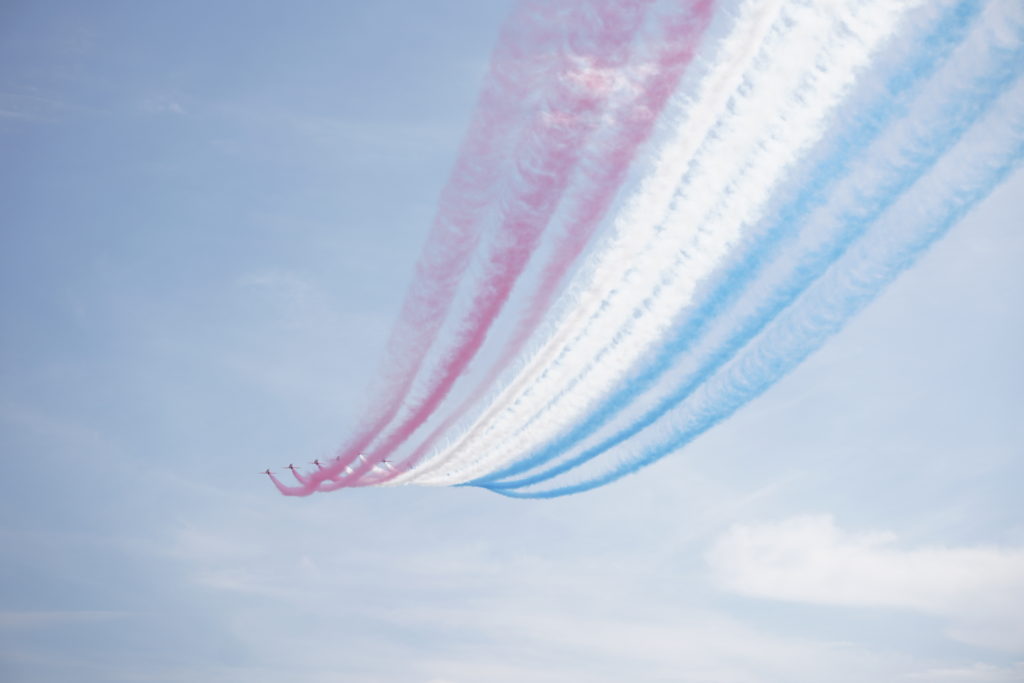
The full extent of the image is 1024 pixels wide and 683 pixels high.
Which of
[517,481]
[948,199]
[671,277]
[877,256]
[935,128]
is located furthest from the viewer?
[517,481]

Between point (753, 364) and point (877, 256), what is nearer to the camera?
point (877, 256)

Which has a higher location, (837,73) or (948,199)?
(837,73)

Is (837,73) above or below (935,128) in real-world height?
above

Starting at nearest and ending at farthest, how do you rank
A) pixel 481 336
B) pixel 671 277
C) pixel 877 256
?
pixel 877 256 < pixel 671 277 < pixel 481 336

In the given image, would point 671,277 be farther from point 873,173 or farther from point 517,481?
point 517,481

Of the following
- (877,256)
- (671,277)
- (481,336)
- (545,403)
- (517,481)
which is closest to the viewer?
(877,256)

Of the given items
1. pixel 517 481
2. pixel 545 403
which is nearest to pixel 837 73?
pixel 545 403

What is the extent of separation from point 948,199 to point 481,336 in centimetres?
825

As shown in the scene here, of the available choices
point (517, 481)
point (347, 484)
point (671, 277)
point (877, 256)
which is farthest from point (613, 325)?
point (347, 484)

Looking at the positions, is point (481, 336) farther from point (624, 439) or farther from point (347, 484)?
point (347, 484)

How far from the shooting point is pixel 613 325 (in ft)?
48.5

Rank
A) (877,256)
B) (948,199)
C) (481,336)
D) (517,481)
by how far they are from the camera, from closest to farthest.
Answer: (948,199), (877,256), (481,336), (517,481)

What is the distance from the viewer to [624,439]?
57.8 ft

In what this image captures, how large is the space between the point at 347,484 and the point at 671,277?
1222 centimetres
